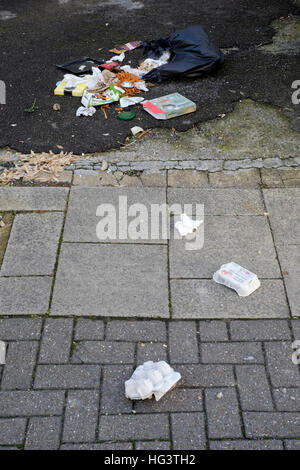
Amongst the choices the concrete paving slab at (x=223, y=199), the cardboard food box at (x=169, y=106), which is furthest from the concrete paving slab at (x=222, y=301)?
the cardboard food box at (x=169, y=106)

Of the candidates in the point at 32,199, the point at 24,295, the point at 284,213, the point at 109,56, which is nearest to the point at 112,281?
the point at 24,295

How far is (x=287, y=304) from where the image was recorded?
397 cm

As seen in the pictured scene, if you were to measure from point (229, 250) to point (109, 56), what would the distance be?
13.9 ft

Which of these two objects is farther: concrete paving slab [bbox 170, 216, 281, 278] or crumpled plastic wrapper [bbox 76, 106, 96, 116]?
crumpled plastic wrapper [bbox 76, 106, 96, 116]

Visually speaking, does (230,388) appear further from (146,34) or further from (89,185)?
(146,34)

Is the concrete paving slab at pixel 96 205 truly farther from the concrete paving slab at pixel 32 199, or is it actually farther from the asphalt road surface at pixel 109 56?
the asphalt road surface at pixel 109 56

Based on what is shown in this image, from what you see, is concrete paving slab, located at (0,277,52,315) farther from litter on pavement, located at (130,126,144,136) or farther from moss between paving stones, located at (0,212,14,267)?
litter on pavement, located at (130,126,144,136)

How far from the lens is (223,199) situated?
4992mm

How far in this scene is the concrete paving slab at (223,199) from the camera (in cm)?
486

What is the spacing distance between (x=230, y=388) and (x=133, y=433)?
71cm

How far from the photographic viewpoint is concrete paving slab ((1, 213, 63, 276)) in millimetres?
4285

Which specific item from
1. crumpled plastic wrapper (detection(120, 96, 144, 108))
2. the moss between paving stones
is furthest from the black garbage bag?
the moss between paving stones

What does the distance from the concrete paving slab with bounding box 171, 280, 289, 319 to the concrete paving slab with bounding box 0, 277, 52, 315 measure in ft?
3.29

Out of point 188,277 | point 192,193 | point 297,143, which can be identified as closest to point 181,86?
point 297,143
